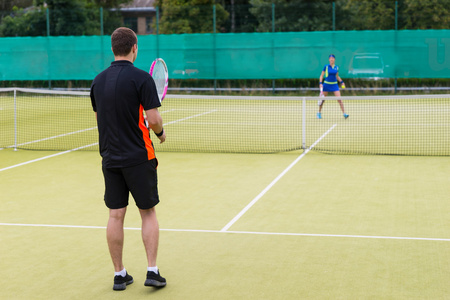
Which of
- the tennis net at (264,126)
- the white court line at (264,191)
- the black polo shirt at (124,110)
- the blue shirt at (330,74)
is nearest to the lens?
the black polo shirt at (124,110)

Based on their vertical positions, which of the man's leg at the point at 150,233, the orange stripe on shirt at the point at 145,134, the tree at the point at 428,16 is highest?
the tree at the point at 428,16

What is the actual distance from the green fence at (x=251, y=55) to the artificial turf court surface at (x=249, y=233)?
525 inches

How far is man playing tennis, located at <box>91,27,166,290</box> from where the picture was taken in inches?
175

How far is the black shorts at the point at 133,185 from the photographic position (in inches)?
178

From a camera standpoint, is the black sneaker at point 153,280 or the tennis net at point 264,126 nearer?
the black sneaker at point 153,280

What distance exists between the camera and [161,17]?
94.9 ft

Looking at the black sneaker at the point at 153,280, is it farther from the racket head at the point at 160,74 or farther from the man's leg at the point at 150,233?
the racket head at the point at 160,74

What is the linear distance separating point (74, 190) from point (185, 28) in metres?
18.6

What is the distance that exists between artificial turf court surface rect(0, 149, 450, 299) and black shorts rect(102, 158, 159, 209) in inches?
Result: 24.9

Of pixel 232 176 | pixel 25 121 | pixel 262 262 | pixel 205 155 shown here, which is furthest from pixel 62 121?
pixel 262 262

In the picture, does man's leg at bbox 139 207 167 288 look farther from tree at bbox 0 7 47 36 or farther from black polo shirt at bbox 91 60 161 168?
tree at bbox 0 7 47 36

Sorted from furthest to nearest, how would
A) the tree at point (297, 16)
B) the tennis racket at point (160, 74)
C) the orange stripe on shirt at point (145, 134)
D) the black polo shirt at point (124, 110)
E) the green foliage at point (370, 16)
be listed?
the green foliage at point (370, 16) → the tree at point (297, 16) → the tennis racket at point (160, 74) → the orange stripe on shirt at point (145, 134) → the black polo shirt at point (124, 110)

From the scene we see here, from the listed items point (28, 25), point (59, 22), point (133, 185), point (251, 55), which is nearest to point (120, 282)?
point (133, 185)

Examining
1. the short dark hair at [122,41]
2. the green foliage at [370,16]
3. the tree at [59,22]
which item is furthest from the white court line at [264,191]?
the tree at [59,22]
